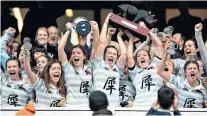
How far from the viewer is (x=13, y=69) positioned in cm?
1112

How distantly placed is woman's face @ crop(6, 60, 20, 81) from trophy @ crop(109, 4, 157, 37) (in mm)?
1399

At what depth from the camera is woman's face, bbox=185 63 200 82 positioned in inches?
427

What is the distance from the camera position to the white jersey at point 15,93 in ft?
36.3

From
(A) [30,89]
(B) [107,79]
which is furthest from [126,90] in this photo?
(A) [30,89]

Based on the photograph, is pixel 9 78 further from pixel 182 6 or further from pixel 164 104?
pixel 182 6

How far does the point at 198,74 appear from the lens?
1097 centimetres

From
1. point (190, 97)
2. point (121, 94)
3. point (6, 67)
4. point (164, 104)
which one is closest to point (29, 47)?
point (6, 67)

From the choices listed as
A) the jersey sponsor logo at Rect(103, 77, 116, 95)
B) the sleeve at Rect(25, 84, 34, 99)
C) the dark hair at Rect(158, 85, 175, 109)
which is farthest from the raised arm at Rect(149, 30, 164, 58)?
the dark hair at Rect(158, 85, 175, 109)

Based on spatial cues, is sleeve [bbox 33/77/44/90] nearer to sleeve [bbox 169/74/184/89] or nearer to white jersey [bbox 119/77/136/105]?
white jersey [bbox 119/77/136/105]

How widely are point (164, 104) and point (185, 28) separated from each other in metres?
5.20

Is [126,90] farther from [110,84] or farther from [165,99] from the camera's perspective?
[165,99]

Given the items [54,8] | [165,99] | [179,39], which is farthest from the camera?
[54,8]

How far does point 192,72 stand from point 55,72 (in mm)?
1768

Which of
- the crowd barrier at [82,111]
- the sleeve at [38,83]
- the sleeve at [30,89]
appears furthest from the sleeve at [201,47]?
the sleeve at [30,89]
